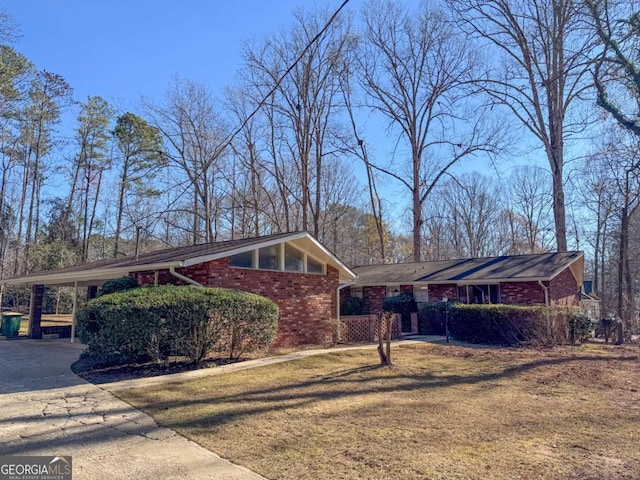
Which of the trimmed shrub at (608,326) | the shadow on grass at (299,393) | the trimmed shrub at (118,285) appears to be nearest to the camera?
the shadow on grass at (299,393)

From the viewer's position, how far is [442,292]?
1956 centimetres

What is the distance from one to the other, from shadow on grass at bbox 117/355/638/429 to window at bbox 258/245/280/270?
14.9ft

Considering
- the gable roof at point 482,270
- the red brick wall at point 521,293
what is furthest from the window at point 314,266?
the red brick wall at point 521,293

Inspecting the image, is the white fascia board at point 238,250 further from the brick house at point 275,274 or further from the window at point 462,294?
the window at point 462,294

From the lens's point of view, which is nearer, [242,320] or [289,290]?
[242,320]

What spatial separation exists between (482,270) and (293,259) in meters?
9.87

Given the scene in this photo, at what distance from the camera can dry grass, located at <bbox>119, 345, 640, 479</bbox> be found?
401 cm

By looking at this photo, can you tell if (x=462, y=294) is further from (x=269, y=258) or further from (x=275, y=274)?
(x=269, y=258)

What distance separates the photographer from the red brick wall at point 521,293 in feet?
56.6

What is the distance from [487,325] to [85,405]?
458 inches

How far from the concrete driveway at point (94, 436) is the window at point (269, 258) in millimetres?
5506

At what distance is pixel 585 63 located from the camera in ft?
39.7

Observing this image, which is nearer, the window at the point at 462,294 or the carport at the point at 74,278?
the carport at the point at 74,278

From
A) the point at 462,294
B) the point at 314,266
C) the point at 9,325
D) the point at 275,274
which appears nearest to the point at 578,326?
the point at 462,294
